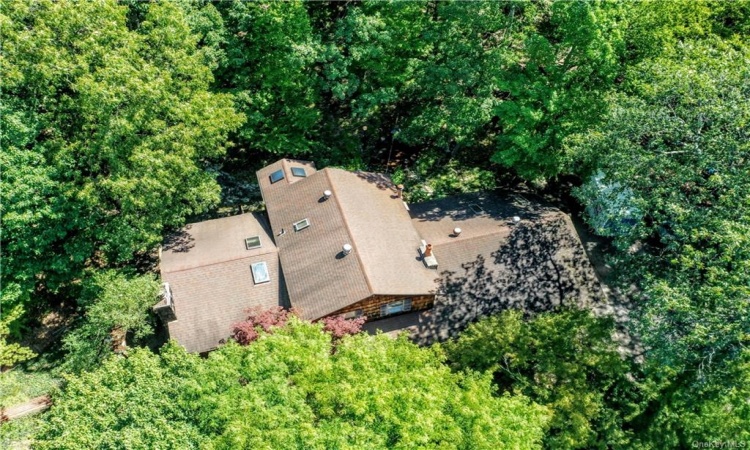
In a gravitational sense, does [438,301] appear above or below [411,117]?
below

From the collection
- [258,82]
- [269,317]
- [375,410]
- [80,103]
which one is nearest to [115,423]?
[269,317]

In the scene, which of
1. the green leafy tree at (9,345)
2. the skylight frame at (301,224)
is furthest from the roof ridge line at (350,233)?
the green leafy tree at (9,345)

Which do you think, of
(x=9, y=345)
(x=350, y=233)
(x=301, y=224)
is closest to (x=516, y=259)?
(x=350, y=233)

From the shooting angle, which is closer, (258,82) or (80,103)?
(80,103)

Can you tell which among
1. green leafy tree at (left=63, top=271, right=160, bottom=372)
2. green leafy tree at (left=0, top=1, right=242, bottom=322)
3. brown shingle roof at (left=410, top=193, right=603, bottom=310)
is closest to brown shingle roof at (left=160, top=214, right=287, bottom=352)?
green leafy tree at (left=63, top=271, right=160, bottom=372)

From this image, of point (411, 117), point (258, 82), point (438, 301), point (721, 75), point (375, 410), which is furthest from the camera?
point (411, 117)

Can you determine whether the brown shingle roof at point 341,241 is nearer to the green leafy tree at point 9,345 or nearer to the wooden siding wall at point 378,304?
the wooden siding wall at point 378,304

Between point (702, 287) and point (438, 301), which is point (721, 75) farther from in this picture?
point (438, 301)
